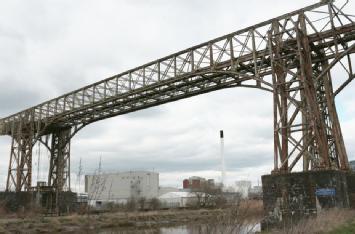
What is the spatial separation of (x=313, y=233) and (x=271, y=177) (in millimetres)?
5629

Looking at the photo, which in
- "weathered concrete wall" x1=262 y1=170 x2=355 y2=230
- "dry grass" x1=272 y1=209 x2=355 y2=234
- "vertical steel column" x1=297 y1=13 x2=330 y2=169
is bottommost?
"dry grass" x1=272 y1=209 x2=355 y2=234

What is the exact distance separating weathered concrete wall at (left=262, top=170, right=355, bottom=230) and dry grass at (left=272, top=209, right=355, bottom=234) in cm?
66

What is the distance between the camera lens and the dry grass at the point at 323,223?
36.4ft

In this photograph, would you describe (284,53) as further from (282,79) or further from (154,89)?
(154,89)

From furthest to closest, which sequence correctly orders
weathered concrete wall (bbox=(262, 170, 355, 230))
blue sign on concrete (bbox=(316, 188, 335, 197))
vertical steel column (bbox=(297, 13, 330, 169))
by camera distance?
vertical steel column (bbox=(297, 13, 330, 169)), weathered concrete wall (bbox=(262, 170, 355, 230)), blue sign on concrete (bbox=(316, 188, 335, 197))

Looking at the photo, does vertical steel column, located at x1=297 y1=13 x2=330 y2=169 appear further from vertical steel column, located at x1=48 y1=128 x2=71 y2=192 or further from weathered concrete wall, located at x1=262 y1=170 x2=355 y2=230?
vertical steel column, located at x1=48 y1=128 x2=71 y2=192

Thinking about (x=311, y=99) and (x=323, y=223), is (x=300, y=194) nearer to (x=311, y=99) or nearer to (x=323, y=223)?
(x=323, y=223)

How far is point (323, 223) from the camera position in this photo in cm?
1276

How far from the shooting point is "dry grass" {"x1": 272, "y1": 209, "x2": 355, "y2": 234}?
11.1 metres

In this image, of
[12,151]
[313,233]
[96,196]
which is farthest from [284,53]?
[12,151]

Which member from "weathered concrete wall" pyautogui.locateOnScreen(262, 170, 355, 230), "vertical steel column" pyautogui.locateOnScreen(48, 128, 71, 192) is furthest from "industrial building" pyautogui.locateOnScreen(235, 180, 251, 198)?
"vertical steel column" pyautogui.locateOnScreen(48, 128, 71, 192)

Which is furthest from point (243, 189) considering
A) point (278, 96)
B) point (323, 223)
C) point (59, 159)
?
point (323, 223)

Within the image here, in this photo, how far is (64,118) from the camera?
36656 millimetres

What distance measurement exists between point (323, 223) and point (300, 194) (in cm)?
320
